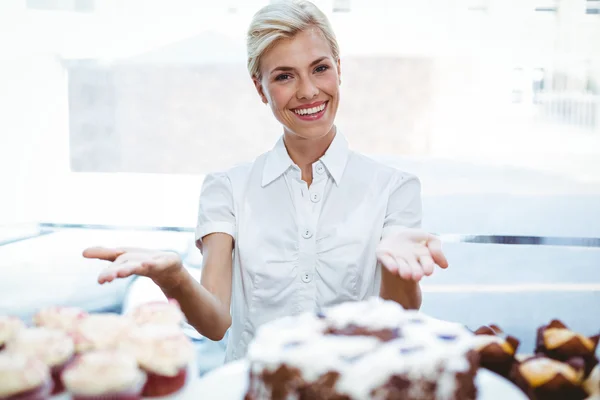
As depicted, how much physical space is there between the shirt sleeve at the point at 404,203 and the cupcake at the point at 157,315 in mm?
753

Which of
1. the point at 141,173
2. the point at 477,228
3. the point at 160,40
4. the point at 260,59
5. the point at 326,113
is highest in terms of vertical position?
the point at 160,40

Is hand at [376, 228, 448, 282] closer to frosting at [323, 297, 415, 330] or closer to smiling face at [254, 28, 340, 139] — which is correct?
frosting at [323, 297, 415, 330]

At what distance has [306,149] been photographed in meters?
1.51

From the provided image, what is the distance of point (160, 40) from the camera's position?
3312mm

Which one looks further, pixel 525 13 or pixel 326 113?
pixel 525 13

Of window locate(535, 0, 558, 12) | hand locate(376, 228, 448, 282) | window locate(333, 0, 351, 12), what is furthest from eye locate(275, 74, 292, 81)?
window locate(535, 0, 558, 12)

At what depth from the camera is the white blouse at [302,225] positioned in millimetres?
1435

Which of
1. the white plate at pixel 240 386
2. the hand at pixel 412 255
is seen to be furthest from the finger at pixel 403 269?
the white plate at pixel 240 386

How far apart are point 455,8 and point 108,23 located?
2.05m

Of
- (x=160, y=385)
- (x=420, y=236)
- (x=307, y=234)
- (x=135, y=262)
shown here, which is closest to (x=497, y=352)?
(x=420, y=236)

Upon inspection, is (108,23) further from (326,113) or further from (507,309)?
(507,309)

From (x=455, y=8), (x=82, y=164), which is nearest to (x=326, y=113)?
(x=455, y=8)

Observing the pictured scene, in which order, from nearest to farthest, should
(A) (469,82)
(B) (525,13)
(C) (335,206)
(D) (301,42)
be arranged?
(D) (301,42) → (C) (335,206) → (B) (525,13) → (A) (469,82)

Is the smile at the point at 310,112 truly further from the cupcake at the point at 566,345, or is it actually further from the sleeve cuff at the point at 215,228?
the cupcake at the point at 566,345
